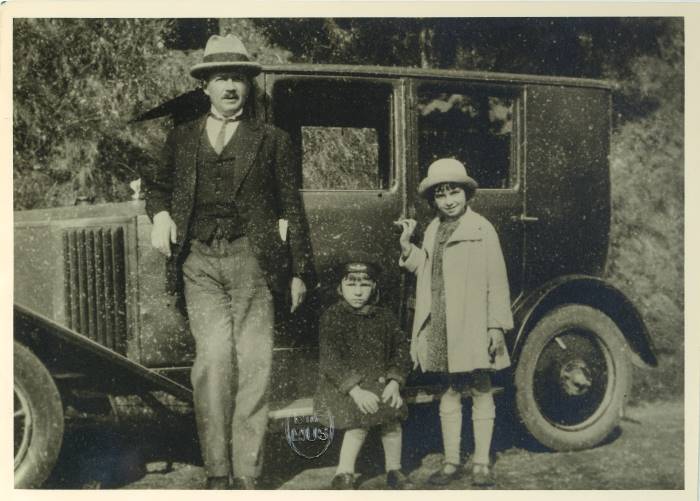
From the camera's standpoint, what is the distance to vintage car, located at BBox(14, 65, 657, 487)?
3402mm

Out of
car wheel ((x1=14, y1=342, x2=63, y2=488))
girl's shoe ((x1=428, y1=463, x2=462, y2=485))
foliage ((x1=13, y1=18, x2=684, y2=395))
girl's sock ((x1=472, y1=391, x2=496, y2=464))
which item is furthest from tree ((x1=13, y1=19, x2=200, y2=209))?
girl's shoe ((x1=428, y1=463, x2=462, y2=485))

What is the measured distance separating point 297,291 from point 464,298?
803 mm

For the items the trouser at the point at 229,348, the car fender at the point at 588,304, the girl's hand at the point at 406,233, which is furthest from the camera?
the car fender at the point at 588,304

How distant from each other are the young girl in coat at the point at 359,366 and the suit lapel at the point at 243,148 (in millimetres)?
626

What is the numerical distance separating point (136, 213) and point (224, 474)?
1255 millimetres

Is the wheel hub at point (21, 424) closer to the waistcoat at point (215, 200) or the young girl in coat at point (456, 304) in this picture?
the waistcoat at point (215, 200)

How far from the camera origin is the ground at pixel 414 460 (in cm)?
356

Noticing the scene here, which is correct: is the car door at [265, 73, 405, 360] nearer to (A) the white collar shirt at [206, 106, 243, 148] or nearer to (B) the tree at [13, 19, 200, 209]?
(A) the white collar shirt at [206, 106, 243, 148]

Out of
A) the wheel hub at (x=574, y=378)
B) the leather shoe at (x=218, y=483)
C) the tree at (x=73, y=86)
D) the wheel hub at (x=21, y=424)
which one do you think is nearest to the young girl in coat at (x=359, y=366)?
the leather shoe at (x=218, y=483)

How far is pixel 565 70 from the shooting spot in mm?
3916

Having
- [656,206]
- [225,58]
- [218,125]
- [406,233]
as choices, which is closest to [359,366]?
[406,233]

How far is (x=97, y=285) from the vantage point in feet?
11.5

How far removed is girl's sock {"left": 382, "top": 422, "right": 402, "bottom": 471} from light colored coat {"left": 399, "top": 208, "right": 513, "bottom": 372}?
1.08ft
